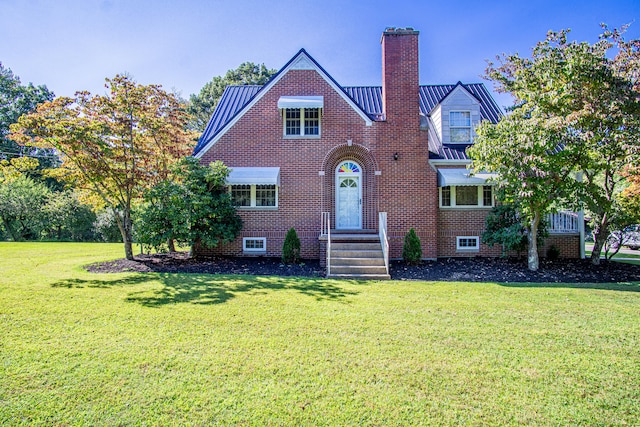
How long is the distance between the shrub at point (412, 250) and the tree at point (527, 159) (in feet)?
10.2

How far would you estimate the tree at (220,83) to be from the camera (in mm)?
37072

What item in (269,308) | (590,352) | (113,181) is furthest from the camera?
(113,181)

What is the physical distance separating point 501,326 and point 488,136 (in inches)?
276

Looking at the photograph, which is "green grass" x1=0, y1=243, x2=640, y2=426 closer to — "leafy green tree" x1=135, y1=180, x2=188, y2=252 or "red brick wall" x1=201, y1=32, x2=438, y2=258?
"leafy green tree" x1=135, y1=180, x2=188, y2=252

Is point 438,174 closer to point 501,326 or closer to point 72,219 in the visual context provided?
point 501,326

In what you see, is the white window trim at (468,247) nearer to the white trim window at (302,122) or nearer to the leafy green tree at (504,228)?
the leafy green tree at (504,228)

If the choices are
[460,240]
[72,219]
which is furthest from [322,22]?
[72,219]

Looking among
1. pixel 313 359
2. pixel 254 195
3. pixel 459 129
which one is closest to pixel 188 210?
pixel 254 195

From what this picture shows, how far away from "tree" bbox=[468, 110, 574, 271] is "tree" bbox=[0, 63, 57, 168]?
4552 centimetres

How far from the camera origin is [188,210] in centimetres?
1110

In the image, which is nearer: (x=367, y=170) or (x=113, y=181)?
(x=113, y=181)

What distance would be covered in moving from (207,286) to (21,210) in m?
23.1

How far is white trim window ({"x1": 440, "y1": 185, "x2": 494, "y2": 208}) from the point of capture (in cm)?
1369

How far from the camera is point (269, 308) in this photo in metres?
6.49
